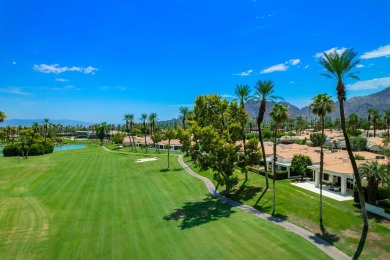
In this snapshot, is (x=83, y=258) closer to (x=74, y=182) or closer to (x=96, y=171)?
(x=74, y=182)

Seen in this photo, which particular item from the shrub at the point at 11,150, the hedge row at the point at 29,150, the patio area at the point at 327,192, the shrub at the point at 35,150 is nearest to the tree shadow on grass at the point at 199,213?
the patio area at the point at 327,192

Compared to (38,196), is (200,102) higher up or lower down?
higher up

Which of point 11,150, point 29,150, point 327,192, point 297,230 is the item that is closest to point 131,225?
point 297,230

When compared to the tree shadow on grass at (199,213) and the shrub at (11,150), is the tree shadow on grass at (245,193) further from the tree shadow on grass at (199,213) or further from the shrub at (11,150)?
the shrub at (11,150)

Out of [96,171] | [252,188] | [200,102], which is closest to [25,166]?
[96,171]

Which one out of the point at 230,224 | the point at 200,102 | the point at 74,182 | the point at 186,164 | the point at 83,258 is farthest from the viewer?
the point at 186,164

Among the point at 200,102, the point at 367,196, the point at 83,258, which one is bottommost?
the point at 83,258

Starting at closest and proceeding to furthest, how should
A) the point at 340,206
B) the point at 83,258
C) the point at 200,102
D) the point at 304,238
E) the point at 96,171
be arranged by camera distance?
the point at 83,258
the point at 304,238
the point at 340,206
the point at 200,102
the point at 96,171

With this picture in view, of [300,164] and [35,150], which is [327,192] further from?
[35,150]
